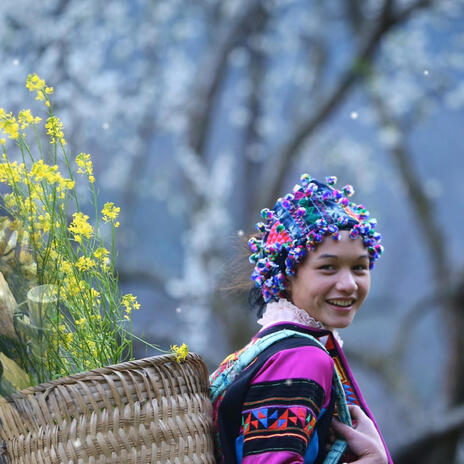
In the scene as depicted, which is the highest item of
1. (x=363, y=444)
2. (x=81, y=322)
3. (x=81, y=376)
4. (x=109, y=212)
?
(x=109, y=212)

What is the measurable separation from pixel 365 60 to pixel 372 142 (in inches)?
168

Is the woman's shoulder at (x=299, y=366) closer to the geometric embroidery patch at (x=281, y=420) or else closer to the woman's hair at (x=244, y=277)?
the geometric embroidery patch at (x=281, y=420)

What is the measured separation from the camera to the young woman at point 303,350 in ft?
5.21

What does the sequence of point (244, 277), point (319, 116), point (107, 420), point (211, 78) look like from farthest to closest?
1. point (211, 78)
2. point (319, 116)
3. point (244, 277)
4. point (107, 420)

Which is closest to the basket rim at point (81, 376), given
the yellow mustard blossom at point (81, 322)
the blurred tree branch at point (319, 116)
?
the yellow mustard blossom at point (81, 322)

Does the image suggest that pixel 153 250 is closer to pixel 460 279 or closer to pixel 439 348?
pixel 439 348

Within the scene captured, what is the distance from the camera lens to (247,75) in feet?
29.7

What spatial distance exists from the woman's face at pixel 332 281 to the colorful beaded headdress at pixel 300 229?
0.07ft

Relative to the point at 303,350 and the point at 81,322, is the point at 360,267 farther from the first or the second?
the point at 81,322

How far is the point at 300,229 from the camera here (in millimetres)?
1878

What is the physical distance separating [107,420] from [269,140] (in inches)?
322

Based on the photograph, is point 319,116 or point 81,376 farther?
point 319,116

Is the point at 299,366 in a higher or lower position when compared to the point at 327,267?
lower

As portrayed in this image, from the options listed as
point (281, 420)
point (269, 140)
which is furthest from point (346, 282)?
point (269, 140)
